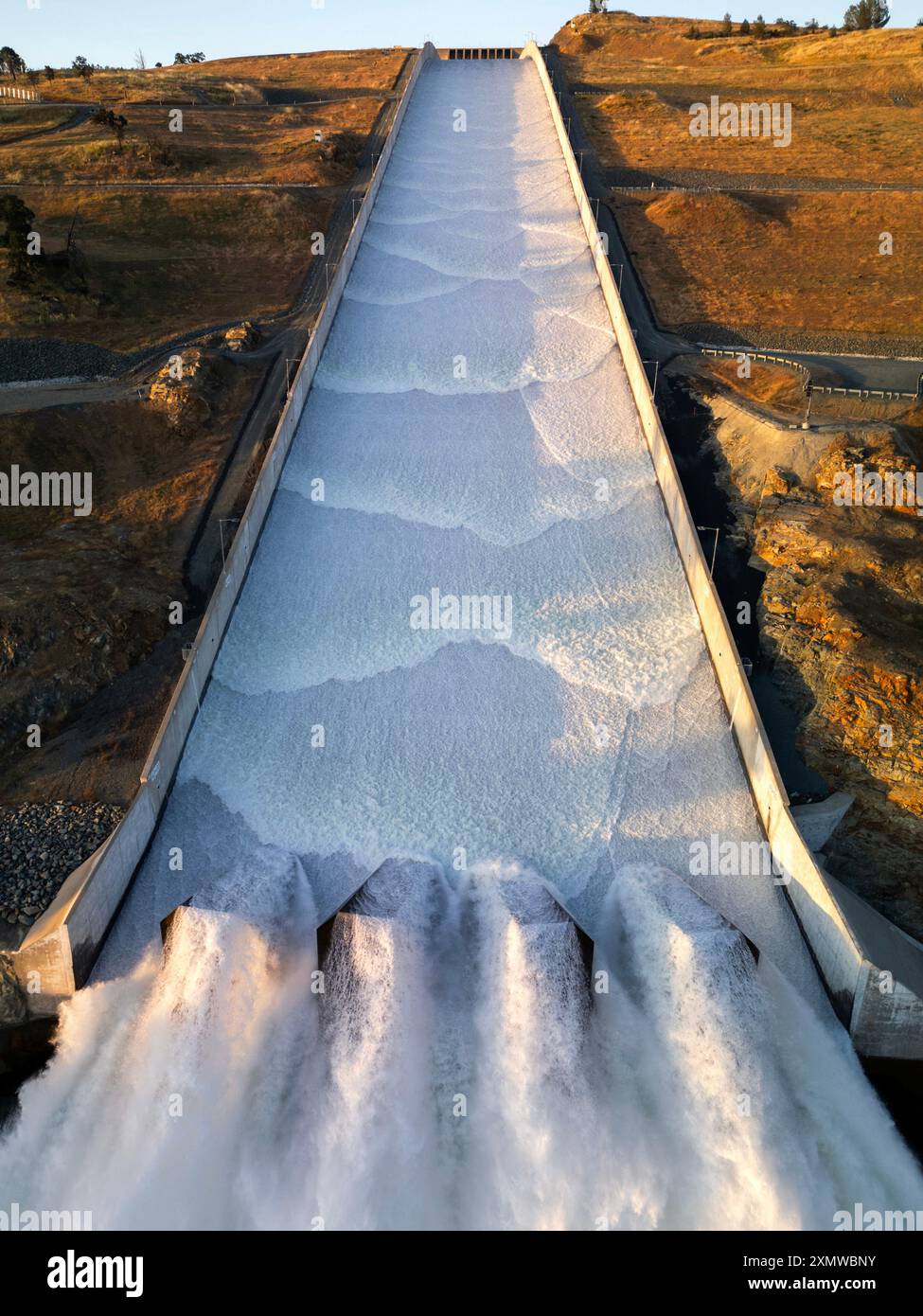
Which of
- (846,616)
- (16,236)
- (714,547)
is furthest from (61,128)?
(846,616)

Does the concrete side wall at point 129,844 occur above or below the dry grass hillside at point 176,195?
below

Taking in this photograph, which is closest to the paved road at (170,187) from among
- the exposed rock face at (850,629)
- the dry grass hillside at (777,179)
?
the dry grass hillside at (777,179)

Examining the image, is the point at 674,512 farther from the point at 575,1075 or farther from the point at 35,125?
the point at 35,125

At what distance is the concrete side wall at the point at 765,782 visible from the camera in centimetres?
1477

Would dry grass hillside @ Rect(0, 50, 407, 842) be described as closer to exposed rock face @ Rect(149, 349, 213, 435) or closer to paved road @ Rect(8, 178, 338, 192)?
exposed rock face @ Rect(149, 349, 213, 435)

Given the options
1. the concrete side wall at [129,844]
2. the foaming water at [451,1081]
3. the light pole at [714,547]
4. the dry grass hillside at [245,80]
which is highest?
the dry grass hillside at [245,80]

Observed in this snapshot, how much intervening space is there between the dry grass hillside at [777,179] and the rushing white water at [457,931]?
13.5 m

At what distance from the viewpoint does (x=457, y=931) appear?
15.7m

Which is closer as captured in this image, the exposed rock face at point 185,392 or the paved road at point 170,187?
the exposed rock face at point 185,392

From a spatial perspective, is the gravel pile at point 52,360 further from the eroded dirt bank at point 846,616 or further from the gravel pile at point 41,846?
the eroded dirt bank at point 846,616

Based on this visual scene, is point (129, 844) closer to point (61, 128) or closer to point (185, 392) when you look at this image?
point (185, 392)
